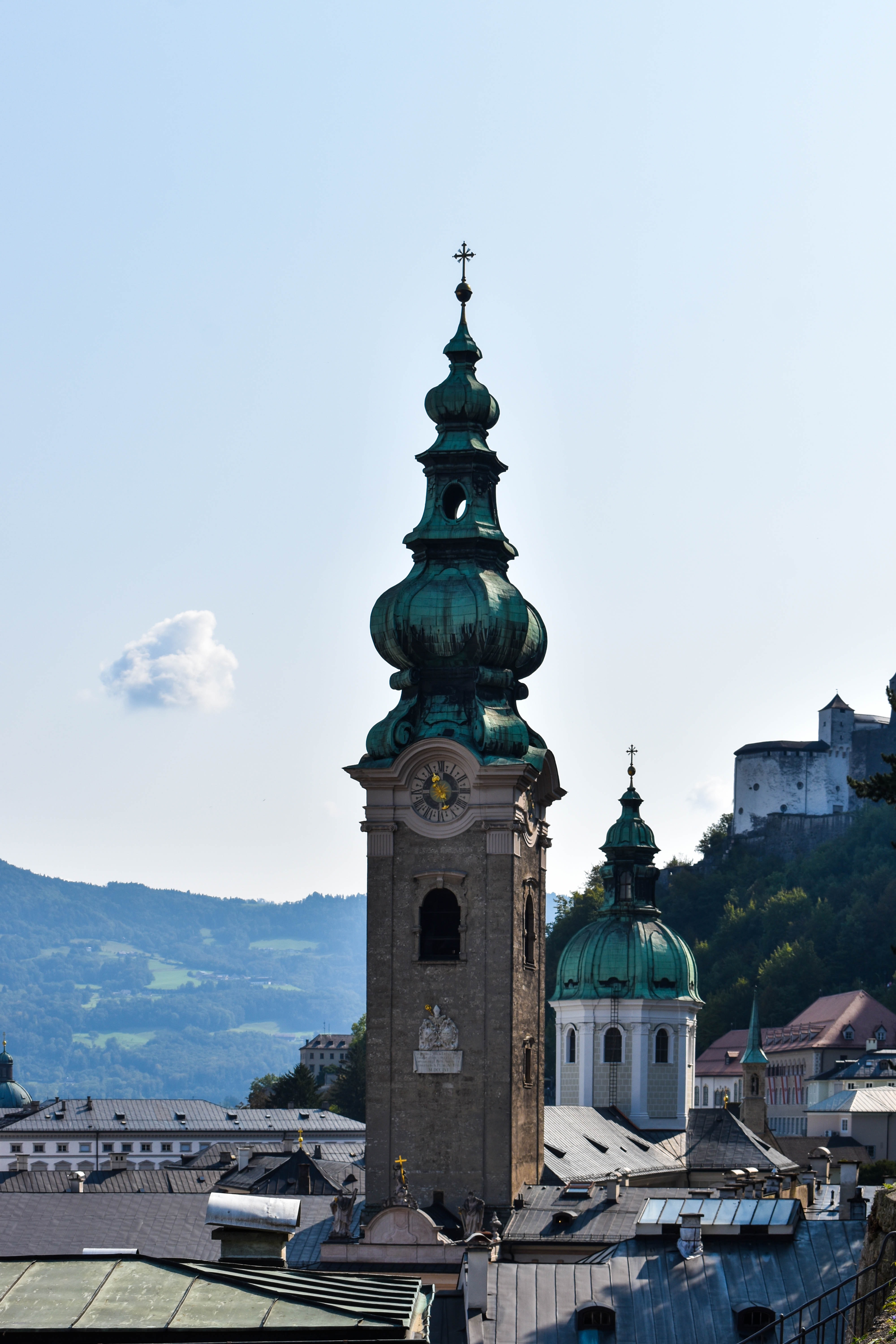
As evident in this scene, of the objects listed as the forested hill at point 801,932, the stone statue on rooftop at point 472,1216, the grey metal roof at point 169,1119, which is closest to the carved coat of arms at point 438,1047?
the stone statue on rooftop at point 472,1216

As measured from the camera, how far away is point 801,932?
160625 mm

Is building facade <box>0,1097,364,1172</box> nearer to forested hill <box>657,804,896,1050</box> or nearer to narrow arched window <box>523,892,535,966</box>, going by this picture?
forested hill <box>657,804,896,1050</box>

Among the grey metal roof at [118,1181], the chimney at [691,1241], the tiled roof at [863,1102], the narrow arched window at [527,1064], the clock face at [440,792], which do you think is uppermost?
the clock face at [440,792]

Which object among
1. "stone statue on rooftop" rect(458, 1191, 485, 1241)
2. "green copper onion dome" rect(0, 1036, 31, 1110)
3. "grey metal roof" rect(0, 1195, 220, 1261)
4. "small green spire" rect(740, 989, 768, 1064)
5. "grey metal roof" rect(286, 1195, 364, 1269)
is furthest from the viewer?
"green copper onion dome" rect(0, 1036, 31, 1110)

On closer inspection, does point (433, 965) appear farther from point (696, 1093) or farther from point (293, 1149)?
point (293, 1149)

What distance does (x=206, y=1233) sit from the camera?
61531mm

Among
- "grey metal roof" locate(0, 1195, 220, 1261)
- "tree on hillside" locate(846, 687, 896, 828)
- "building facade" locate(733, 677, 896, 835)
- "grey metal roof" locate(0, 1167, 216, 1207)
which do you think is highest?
"building facade" locate(733, 677, 896, 835)

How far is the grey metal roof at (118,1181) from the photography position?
99.2m

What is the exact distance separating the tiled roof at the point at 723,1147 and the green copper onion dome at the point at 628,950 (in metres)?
5.47

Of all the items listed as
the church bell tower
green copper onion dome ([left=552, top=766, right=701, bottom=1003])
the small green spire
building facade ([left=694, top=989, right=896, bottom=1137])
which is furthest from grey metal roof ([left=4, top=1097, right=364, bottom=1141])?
the church bell tower

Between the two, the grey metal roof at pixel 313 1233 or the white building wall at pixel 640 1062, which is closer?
the grey metal roof at pixel 313 1233

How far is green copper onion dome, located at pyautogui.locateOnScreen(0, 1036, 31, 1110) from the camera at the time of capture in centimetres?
18862

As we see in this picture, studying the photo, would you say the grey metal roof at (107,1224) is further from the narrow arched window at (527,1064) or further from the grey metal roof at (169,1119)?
the grey metal roof at (169,1119)

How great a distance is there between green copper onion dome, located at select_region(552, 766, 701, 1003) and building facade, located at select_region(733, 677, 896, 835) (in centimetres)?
7958
